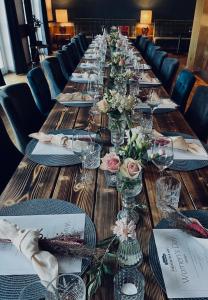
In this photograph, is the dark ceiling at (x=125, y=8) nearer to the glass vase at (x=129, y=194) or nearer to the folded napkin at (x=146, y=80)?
the folded napkin at (x=146, y=80)

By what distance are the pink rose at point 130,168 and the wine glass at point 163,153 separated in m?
0.31

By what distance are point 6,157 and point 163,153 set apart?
3.30 feet

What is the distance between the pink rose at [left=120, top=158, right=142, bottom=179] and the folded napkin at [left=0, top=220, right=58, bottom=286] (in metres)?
0.33

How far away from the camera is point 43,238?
0.87 metres

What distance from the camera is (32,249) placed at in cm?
82

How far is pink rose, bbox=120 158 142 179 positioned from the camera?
2.83ft

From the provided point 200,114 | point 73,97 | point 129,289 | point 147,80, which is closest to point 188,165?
point 129,289

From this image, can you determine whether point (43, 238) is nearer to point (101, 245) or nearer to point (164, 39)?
point (101, 245)

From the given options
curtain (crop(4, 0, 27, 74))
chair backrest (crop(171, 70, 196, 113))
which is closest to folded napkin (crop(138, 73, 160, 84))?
chair backrest (crop(171, 70, 196, 113))

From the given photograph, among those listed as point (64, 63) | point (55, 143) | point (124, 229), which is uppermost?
point (124, 229)

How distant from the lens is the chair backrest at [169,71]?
3.36 metres

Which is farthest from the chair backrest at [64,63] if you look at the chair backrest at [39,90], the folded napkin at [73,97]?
the folded napkin at [73,97]

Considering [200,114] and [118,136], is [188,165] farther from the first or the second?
[200,114]

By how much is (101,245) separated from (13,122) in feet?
4.25
